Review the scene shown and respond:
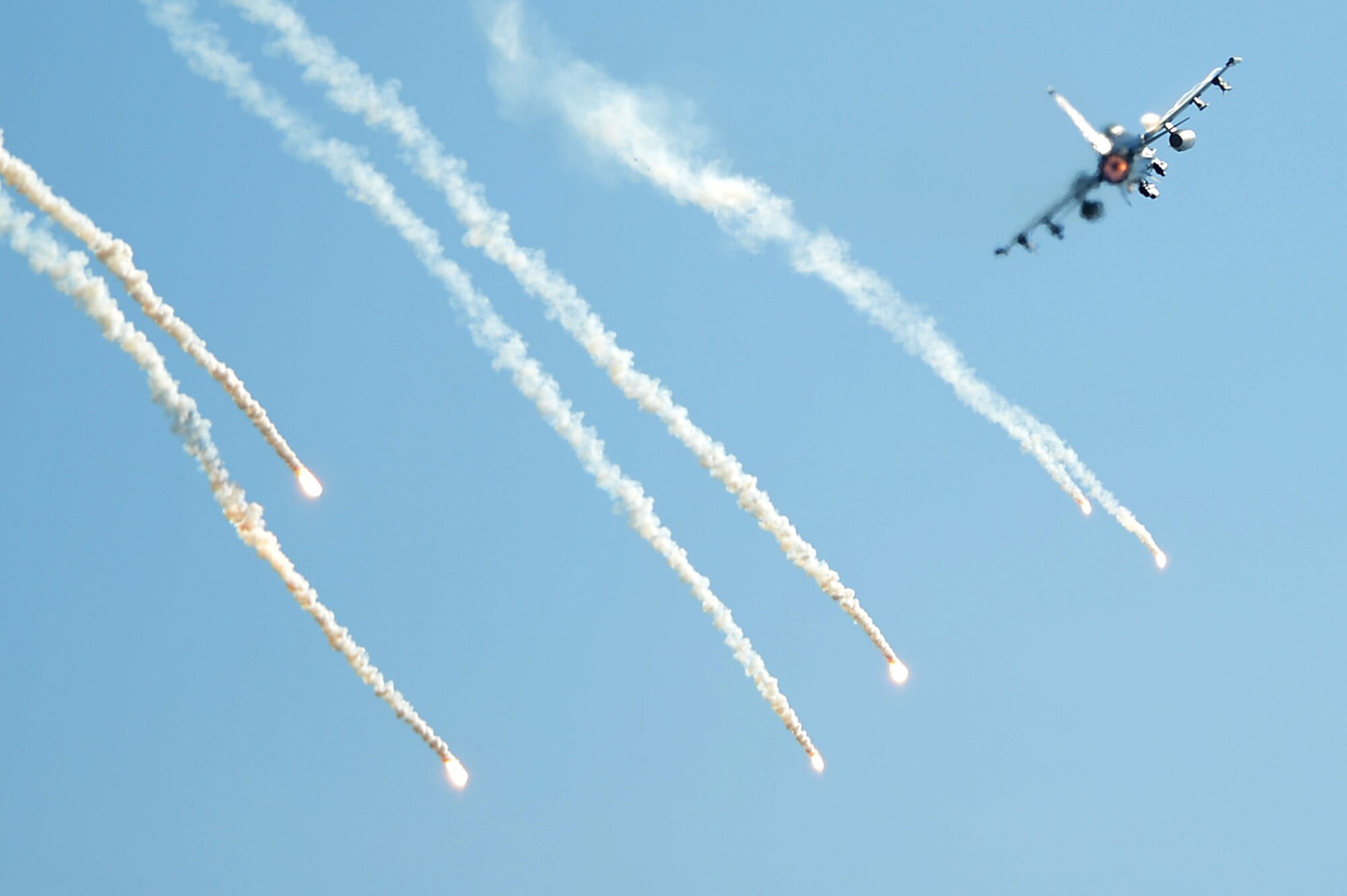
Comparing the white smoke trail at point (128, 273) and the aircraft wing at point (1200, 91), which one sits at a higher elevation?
the aircraft wing at point (1200, 91)

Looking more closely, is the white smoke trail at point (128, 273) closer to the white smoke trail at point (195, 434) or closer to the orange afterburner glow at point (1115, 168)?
the white smoke trail at point (195, 434)

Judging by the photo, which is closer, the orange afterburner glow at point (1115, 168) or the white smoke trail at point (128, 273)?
the white smoke trail at point (128, 273)

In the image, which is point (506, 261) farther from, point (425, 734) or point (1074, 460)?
point (1074, 460)

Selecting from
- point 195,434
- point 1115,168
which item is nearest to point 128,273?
point 195,434

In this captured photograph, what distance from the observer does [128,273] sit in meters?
56.9

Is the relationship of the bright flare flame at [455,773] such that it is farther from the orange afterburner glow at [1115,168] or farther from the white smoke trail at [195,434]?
the orange afterburner glow at [1115,168]

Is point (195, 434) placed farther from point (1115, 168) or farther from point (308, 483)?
point (1115, 168)

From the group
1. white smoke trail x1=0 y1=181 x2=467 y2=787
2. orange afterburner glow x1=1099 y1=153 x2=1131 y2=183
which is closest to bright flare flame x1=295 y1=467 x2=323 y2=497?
white smoke trail x1=0 y1=181 x2=467 y2=787

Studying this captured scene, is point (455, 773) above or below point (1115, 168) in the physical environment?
below

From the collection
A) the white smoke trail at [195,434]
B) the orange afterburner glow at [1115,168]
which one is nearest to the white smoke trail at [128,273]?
the white smoke trail at [195,434]

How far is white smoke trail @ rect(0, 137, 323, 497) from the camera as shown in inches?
2157

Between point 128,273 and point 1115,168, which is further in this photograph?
point 1115,168

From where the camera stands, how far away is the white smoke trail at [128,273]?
54.8m

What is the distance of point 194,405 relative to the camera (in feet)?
194
